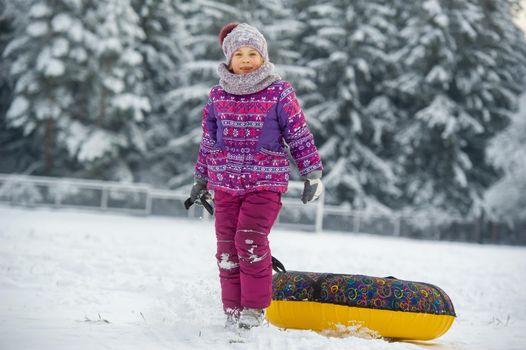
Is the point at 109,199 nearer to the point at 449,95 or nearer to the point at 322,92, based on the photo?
the point at 322,92

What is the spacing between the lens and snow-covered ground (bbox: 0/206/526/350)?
3.12 meters

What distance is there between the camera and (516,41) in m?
27.6

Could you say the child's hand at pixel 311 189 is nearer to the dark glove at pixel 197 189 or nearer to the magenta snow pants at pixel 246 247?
the magenta snow pants at pixel 246 247

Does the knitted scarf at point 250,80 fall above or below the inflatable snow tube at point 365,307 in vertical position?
above

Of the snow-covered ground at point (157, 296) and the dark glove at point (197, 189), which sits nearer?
the snow-covered ground at point (157, 296)

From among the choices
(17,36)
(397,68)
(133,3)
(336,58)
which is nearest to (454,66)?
(397,68)

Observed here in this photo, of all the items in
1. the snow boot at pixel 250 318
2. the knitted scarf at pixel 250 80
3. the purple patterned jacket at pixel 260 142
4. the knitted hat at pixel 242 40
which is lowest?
the snow boot at pixel 250 318

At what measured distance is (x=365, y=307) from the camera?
3680 mm

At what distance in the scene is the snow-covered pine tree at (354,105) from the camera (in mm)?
24031

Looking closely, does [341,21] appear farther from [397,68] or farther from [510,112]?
[510,112]

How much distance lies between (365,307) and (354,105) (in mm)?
21448

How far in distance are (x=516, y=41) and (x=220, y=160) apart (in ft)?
88.8

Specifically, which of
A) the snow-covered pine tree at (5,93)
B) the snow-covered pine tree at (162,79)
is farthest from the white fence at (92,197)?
the snow-covered pine tree at (5,93)

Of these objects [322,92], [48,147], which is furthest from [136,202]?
[322,92]
